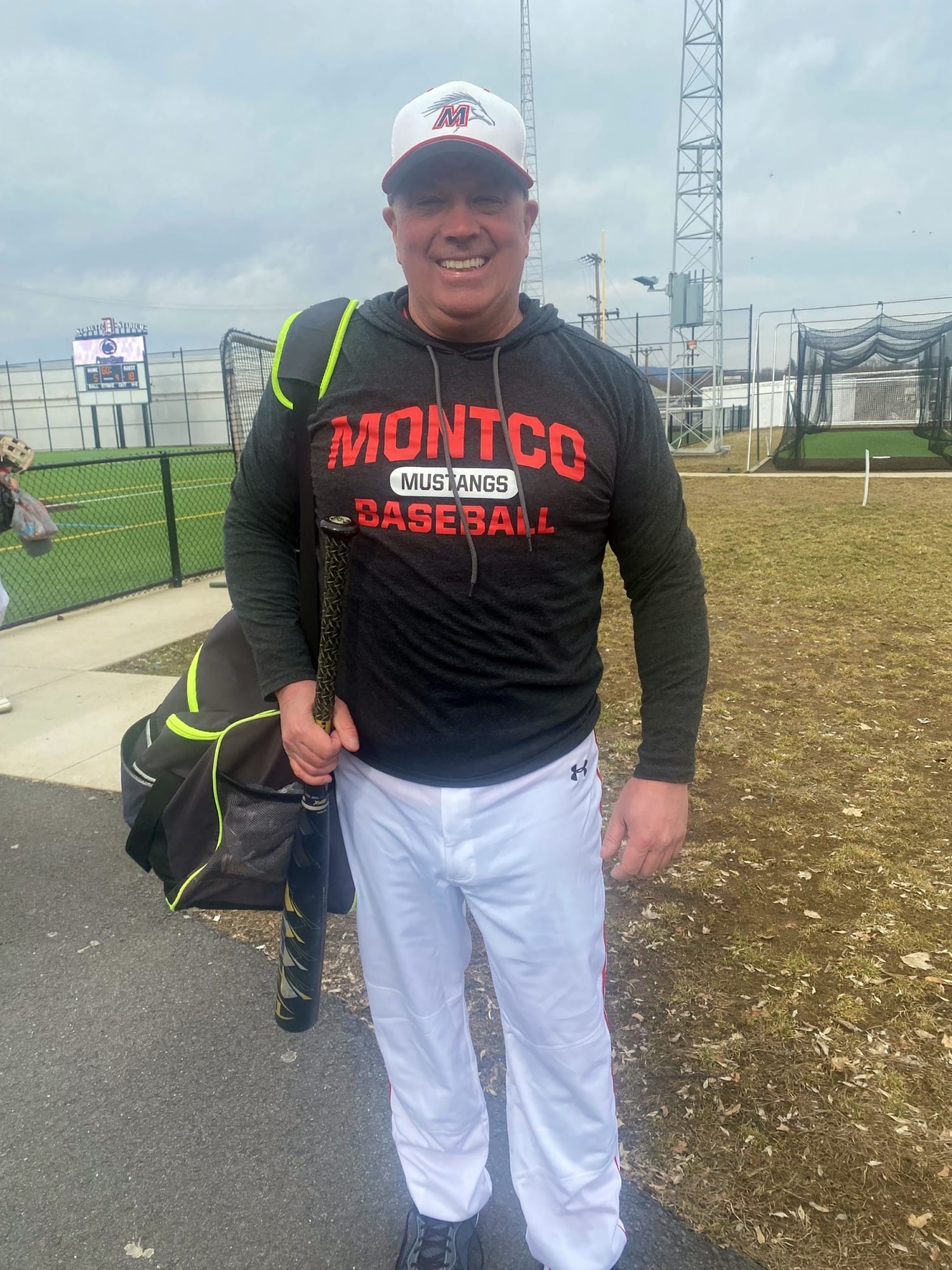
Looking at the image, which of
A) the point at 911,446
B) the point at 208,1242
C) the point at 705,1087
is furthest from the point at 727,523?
the point at 911,446

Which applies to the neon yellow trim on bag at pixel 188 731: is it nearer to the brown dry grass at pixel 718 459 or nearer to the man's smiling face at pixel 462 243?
the man's smiling face at pixel 462 243

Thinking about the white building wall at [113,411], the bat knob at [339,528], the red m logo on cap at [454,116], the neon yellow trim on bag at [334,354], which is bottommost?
the bat knob at [339,528]

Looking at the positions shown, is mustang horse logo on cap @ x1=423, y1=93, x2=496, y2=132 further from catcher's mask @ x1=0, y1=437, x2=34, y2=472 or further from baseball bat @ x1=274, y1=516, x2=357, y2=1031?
catcher's mask @ x1=0, y1=437, x2=34, y2=472

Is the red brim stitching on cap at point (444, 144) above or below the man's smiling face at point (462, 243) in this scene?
above

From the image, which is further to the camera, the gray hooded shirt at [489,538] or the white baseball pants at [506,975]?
the white baseball pants at [506,975]

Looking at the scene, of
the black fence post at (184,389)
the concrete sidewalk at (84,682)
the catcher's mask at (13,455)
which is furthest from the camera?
the black fence post at (184,389)

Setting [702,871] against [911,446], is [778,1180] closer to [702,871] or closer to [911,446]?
[702,871]

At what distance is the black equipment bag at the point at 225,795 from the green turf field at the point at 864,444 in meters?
21.3

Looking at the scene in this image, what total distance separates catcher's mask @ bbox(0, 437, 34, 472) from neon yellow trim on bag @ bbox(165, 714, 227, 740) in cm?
369

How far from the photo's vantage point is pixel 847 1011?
2.72 metres

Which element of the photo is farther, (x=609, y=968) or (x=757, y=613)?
(x=757, y=613)

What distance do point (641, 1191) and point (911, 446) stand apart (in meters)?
27.2

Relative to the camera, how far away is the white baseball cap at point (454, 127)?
60.1 inches

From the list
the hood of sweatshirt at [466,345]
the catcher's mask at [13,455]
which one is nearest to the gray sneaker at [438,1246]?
the hood of sweatshirt at [466,345]
